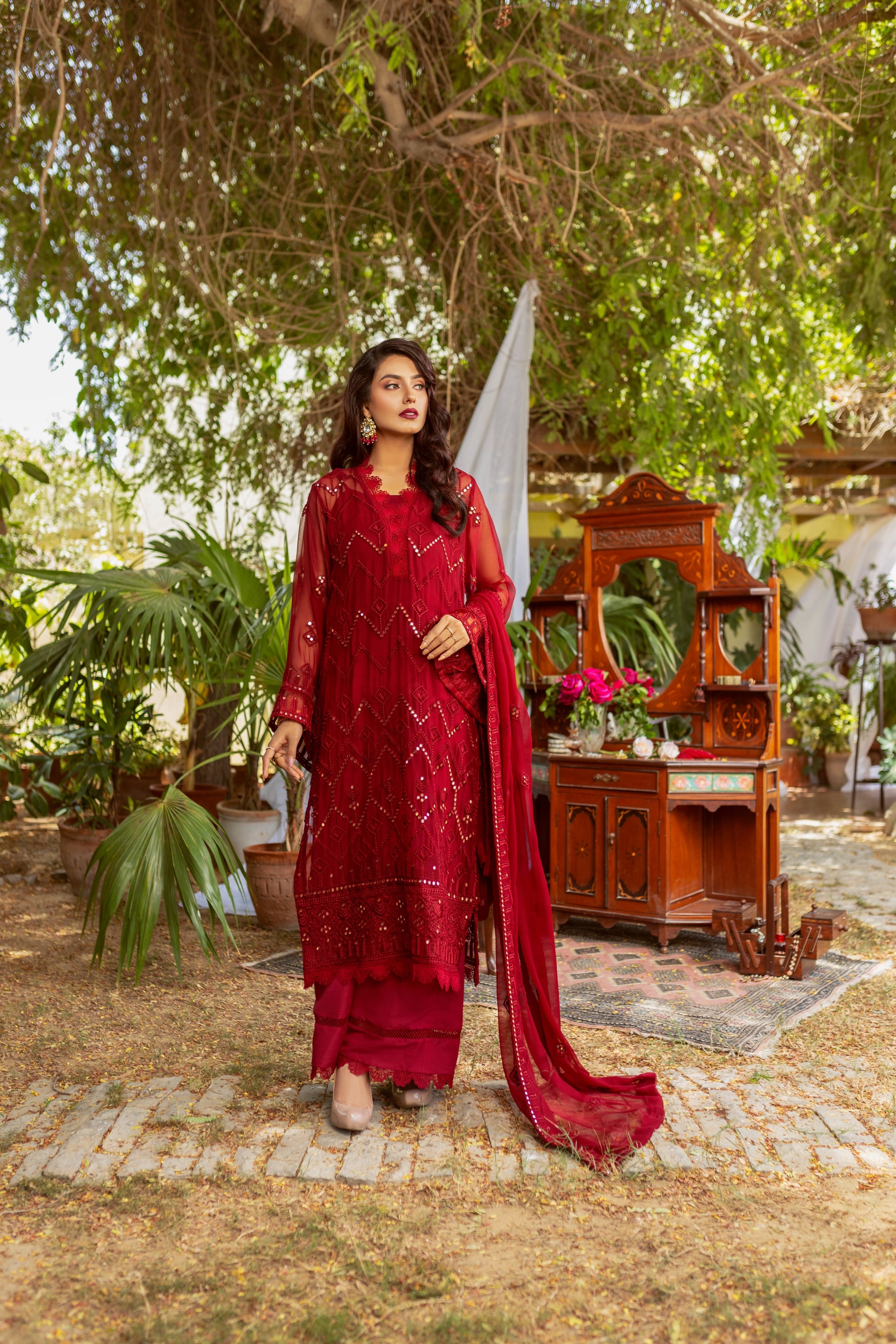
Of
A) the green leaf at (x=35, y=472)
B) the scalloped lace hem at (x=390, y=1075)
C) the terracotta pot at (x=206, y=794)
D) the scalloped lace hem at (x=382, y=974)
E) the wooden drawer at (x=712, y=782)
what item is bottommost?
the scalloped lace hem at (x=390, y=1075)

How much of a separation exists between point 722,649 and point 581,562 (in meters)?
0.81

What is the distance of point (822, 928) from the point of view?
4133 millimetres

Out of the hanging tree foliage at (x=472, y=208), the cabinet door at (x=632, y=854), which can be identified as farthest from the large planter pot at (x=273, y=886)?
the hanging tree foliage at (x=472, y=208)

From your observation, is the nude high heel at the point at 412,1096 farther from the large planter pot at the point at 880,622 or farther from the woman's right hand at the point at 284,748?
the large planter pot at the point at 880,622

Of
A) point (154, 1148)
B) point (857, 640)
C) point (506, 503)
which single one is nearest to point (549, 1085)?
point (154, 1148)

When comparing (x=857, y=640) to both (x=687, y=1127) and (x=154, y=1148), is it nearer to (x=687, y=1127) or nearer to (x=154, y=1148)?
(x=687, y=1127)

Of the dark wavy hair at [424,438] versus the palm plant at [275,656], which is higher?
the dark wavy hair at [424,438]

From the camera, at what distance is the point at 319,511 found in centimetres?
282

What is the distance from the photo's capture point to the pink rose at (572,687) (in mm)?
5012

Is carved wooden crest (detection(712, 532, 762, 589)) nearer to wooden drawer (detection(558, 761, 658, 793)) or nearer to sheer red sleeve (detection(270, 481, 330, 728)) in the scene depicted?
wooden drawer (detection(558, 761, 658, 793))

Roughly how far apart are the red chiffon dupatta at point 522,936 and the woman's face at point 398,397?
Answer: 18.4 inches

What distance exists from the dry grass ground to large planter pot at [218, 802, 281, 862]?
242cm

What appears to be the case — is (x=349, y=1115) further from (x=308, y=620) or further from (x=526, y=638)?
(x=526, y=638)

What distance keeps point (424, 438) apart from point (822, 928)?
2.45 m
